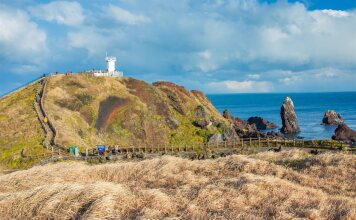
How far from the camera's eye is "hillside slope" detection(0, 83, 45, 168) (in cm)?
4753

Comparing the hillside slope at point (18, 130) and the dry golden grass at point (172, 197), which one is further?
the hillside slope at point (18, 130)

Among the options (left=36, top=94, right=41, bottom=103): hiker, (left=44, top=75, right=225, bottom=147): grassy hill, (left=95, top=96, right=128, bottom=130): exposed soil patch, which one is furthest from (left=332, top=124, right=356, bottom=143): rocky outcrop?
(left=36, top=94, right=41, bottom=103): hiker

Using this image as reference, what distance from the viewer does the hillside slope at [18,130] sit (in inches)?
1871

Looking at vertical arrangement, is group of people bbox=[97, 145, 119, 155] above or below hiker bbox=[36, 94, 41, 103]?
below

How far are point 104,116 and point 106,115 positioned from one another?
639mm

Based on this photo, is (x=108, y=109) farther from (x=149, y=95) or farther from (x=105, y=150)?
(x=105, y=150)

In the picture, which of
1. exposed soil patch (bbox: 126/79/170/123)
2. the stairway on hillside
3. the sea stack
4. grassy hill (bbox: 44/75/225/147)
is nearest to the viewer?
the stairway on hillside

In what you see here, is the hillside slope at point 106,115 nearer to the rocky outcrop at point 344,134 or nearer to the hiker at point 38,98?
the hiker at point 38,98

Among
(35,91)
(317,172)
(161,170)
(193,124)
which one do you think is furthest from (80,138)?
(317,172)

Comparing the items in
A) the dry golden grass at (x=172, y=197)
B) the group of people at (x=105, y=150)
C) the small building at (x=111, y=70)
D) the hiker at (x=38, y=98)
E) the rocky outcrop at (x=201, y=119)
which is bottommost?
the dry golden grass at (x=172, y=197)

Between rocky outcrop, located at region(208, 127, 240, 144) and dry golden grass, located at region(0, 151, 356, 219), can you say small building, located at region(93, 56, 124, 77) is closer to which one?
rocky outcrop, located at region(208, 127, 240, 144)

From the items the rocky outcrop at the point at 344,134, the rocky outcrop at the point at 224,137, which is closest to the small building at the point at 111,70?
the rocky outcrop at the point at 224,137

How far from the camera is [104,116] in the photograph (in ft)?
230

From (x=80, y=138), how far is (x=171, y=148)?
577 inches
